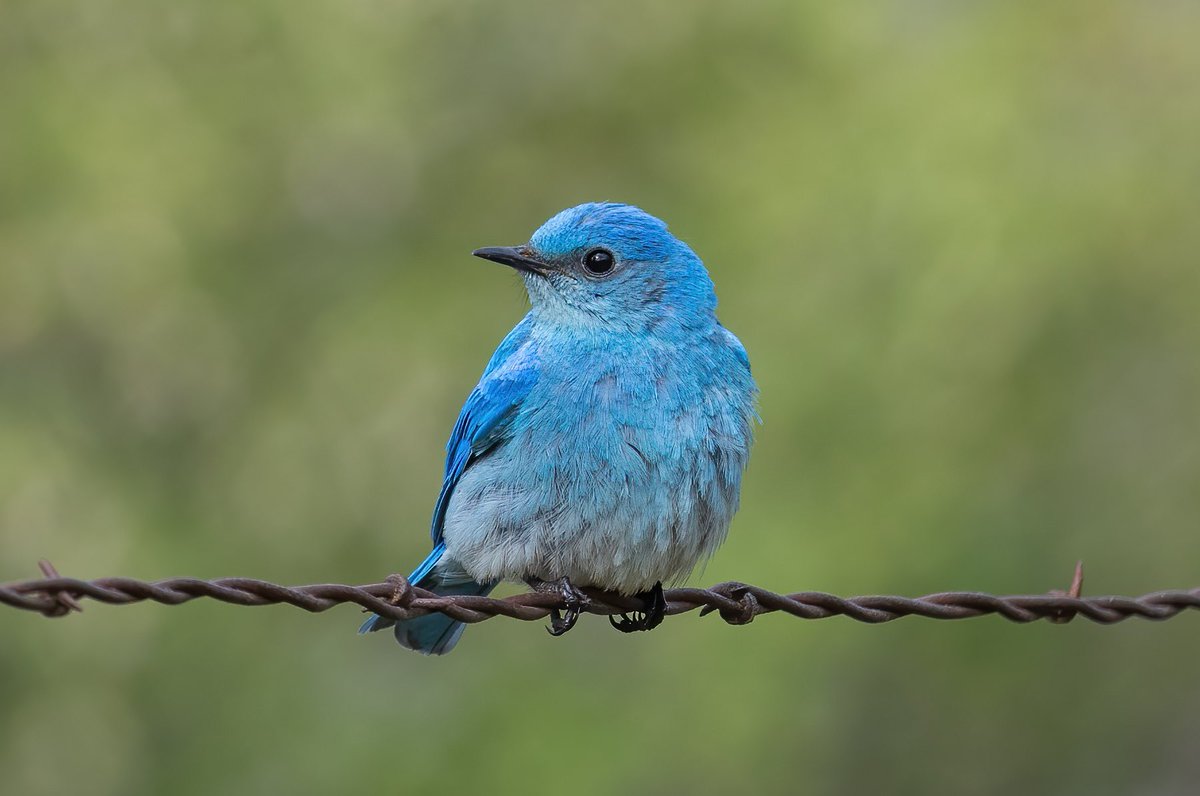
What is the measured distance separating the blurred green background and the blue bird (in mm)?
2429

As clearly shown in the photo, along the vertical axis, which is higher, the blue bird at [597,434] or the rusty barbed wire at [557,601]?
the blue bird at [597,434]

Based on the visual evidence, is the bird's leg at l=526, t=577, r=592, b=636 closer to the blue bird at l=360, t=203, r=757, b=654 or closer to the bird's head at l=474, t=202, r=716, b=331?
the blue bird at l=360, t=203, r=757, b=654

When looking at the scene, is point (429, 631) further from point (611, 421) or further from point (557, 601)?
point (611, 421)

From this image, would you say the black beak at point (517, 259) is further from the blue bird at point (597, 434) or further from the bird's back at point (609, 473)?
the bird's back at point (609, 473)

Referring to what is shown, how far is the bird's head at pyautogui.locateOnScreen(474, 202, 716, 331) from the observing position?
5289 mm

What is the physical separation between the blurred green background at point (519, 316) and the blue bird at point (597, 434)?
7.97 feet

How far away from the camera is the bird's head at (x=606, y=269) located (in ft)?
17.4

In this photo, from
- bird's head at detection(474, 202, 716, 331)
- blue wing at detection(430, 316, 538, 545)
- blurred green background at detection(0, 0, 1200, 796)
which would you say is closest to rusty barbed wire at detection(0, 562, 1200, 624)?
blue wing at detection(430, 316, 538, 545)

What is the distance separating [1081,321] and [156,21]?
564 centimetres

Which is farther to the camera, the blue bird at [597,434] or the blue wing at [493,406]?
the blue wing at [493,406]

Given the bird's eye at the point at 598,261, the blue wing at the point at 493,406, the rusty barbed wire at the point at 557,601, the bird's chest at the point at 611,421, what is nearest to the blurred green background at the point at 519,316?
the blue wing at the point at 493,406

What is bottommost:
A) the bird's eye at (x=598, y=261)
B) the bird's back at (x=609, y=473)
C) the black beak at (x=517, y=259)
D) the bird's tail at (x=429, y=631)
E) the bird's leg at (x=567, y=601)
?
the bird's tail at (x=429, y=631)

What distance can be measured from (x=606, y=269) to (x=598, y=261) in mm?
45

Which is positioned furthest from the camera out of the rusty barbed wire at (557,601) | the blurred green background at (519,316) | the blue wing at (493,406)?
the blurred green background at (519,316)
